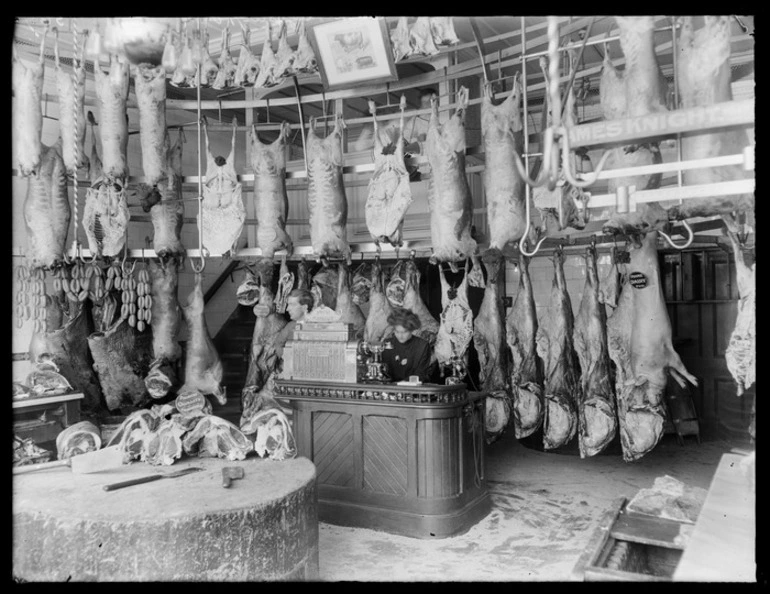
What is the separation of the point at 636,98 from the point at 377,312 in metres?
3.78

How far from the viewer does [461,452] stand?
545cm

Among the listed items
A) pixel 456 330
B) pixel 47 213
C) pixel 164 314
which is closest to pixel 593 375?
pixel 456 330

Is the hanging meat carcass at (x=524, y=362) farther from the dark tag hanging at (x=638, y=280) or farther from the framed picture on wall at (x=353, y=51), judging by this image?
the framed picture on wall at (x=353, y=51)

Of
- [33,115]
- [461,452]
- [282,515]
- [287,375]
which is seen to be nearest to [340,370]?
[287,375]

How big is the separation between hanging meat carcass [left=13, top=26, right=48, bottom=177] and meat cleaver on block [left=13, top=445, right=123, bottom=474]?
2.70 metres

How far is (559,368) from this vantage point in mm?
6152

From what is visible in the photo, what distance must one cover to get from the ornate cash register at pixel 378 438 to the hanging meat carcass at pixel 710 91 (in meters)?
2.50

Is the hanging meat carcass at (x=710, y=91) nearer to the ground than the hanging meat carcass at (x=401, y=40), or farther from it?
nearer to the ground

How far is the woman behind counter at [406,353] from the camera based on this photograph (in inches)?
247

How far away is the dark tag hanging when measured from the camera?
5125mm

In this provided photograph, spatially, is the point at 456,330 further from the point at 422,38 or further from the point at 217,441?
the point at 217,441

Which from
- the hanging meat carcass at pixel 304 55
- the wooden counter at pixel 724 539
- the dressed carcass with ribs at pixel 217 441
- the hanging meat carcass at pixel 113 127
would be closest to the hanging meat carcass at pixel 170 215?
the hanging meat carcass at pixel 113 127
